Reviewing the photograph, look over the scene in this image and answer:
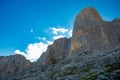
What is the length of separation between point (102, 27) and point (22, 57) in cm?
9742

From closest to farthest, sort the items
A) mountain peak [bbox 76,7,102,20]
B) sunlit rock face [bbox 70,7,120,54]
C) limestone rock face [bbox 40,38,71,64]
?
sunlit rock face [bbox 70,7,120,54] < mountain peak [bbox 76,7,102,20] < limestone rock face [bbox 40,38,71,64]

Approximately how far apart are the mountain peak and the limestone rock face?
34518 millimetres

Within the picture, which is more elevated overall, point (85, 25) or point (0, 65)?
point (85, 25)

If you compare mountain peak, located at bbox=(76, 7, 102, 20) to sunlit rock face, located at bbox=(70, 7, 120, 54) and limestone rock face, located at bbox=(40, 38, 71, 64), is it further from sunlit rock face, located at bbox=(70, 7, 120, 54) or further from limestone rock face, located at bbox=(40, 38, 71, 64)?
limestone rock face, located at bbox=(40, 38, 71, 64)

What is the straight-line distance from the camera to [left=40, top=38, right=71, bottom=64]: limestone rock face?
137925mm

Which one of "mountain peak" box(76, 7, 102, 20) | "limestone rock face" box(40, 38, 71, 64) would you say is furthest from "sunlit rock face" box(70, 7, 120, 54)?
"limestone rock face" box(40, 38, 71, 64)

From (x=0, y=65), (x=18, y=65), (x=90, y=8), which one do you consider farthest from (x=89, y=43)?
(x=0, y=65)

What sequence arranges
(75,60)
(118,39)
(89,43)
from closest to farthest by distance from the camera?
(75,60) → (89,43) → (118,39)

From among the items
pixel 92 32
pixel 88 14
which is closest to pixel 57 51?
pixel 88 14

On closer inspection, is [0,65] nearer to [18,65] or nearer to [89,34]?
[18,65]

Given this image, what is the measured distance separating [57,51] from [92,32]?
50594 mm

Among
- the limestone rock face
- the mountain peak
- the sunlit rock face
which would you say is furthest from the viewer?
the limestone rock face

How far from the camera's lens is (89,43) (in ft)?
309

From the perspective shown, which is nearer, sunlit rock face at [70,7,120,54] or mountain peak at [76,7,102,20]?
sunlit rock face at [70,7,120,54]
